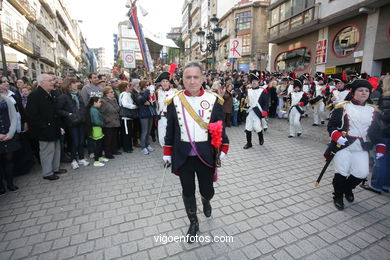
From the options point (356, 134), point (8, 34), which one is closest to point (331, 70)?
point (356, 134)

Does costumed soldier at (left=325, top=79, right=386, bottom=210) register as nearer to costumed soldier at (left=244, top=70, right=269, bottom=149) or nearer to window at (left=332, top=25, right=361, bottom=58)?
costumed soldier at (left=244, top=70, right=269, bottom=149)

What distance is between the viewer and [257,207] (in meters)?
3.53

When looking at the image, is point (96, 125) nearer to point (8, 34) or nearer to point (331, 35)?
point (331, 35)

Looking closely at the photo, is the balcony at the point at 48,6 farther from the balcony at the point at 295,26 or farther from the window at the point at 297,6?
the window at the point at 297,6

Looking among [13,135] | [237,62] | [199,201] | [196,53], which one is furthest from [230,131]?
[196,53]

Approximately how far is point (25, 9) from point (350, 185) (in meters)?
30.4

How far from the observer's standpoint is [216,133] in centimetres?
252

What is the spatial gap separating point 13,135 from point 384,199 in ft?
22.9

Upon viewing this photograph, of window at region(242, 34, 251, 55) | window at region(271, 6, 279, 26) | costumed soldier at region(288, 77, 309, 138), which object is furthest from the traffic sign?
window at region(242, 34, 251, 55)

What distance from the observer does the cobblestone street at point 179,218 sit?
2631 mm

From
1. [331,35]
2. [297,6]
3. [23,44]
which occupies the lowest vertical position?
[331,35]

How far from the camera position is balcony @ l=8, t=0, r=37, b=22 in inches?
783

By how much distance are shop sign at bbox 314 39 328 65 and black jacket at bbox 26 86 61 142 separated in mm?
19567

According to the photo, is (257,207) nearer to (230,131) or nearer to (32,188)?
(32,188)
